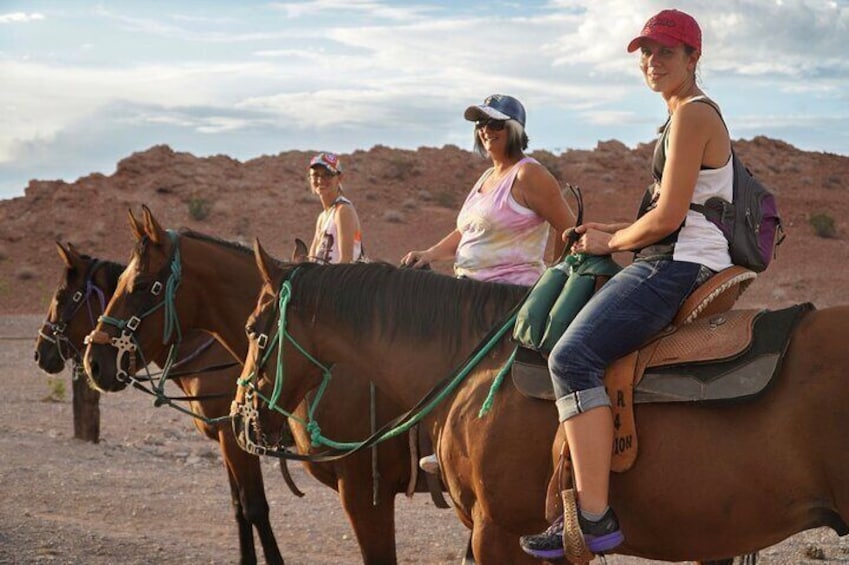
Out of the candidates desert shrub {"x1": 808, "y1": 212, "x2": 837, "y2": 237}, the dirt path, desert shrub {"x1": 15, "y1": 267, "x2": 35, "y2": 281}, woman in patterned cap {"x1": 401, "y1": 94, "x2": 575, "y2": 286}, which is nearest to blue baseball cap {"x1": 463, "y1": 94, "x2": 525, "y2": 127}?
woman in patterned cap {"x1": 401, "y1": 94, "x2": 575, "y2": 286}

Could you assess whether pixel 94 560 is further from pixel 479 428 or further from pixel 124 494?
pixel 479 428

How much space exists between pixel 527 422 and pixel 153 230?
3161mm

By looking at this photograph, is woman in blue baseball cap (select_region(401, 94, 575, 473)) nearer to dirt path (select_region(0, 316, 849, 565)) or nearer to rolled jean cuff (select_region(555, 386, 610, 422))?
rolled jean cuff (select_region(555, 386, 610, 422))

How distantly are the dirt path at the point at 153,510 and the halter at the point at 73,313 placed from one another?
1.43 metres

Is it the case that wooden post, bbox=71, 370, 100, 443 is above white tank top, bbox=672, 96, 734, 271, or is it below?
below

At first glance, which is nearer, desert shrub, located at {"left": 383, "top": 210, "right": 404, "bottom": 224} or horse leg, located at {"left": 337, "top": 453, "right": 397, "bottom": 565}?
horse leg, located at {"left": 337, "top": 453, "right": 397, "bottom": 565}

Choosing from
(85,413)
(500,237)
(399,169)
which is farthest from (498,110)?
(399,169)

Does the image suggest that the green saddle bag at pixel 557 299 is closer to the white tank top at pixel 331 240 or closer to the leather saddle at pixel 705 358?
the leather saddle at pixel 705 358

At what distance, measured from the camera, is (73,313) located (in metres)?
8.81

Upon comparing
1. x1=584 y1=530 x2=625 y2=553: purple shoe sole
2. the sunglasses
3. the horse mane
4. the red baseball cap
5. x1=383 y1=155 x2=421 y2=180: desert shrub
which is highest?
x1=383 y1=155 x2=421 y2=180: desert shrub

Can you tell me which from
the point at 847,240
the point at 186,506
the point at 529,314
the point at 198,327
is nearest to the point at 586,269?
the point at 529,314

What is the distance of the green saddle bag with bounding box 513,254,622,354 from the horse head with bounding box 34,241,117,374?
522 cm

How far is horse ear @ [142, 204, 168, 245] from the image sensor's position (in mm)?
6520

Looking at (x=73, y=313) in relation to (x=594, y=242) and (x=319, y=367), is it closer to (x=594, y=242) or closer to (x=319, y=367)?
(x=319, y=367)
